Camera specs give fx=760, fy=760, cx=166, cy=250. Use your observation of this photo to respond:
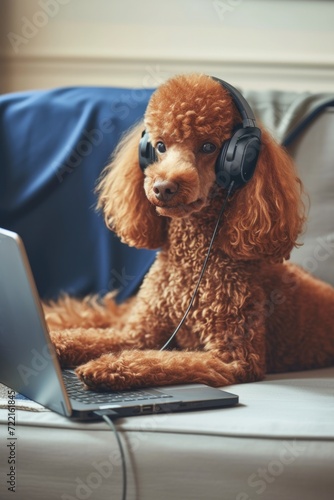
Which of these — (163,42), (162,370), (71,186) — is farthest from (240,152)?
(163,42)

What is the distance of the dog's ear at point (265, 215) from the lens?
1260 millimetres

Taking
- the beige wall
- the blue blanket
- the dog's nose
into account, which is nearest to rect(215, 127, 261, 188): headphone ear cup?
the dog's nose

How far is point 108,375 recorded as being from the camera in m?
1.12

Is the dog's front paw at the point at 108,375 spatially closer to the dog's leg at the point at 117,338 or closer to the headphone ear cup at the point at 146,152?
the dog's leg at the point at 117,338

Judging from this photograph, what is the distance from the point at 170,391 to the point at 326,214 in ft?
2.26

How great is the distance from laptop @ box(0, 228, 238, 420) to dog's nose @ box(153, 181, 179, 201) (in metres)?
0.30

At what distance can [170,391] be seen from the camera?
1.13 meters

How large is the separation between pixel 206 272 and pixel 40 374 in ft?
1.32

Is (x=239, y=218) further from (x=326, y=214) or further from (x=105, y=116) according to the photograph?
(x=105, y=116)

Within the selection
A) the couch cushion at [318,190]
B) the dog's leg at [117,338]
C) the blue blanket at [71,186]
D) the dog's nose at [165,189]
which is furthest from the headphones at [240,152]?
the blue blanket at [71,186]

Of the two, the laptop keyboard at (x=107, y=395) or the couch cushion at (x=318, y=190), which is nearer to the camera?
the laptop keyboard at (x=107, y=395)

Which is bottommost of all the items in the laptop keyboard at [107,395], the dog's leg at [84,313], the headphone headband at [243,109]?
the dog's leg at [84,313]

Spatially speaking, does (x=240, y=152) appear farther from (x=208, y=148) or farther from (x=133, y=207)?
(x=133, y=207)

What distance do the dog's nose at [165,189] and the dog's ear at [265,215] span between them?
0.46 ft
